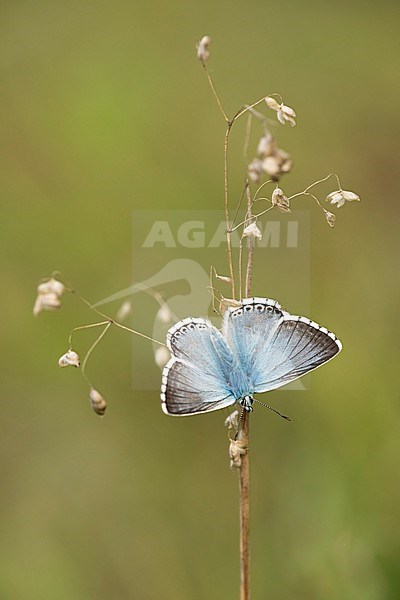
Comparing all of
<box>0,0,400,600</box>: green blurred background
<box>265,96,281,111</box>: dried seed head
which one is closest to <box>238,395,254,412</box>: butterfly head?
<box>265,96,281,111</box>: dried seed head

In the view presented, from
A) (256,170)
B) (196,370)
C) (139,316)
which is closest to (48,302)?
(196,370)

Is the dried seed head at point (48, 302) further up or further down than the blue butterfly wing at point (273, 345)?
further up

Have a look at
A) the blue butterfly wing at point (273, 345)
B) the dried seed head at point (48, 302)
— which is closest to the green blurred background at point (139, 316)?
the blue butterfly wing at point (273, 345)

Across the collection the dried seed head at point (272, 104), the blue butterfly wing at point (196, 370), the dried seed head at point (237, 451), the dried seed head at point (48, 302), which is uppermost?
the dried seed head at point (272, 104)

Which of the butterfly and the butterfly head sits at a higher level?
the butterfly

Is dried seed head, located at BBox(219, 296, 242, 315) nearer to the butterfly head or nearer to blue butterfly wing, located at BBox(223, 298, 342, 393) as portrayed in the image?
blue butterfly wing, located at BBox(223, 298, 342, 393)

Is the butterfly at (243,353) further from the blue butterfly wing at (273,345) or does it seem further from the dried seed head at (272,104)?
the dried seed head at (272,104)

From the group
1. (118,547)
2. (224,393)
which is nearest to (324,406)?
(118,547)

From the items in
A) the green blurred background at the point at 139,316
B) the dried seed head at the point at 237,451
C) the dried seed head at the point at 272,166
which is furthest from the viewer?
the green blurred background at the point at 139,316

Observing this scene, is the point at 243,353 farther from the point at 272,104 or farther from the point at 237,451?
the point at 272,104
